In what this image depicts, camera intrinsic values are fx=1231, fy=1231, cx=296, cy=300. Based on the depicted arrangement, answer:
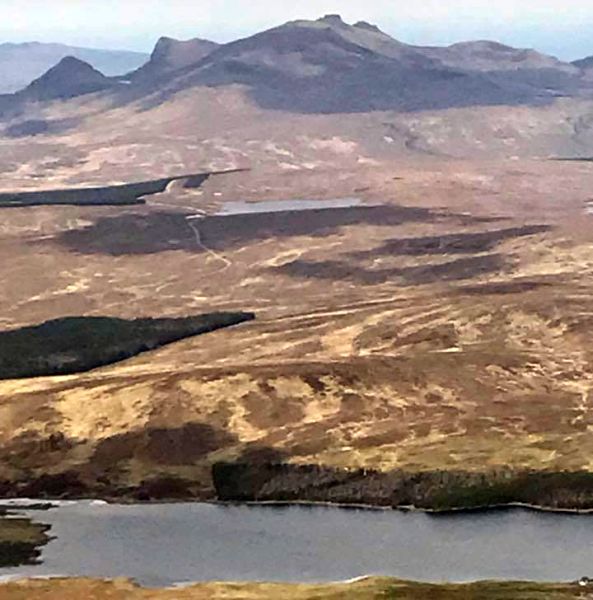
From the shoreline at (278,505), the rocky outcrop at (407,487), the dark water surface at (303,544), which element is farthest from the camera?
the rocky outcrop at (407,487)

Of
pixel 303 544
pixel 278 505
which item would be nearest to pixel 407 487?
pixel 278 505

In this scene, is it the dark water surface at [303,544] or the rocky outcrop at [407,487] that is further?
the rocky outcrop at [407,487]

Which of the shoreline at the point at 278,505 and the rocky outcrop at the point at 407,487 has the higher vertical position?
the rocky outcrop at the point at 407,487

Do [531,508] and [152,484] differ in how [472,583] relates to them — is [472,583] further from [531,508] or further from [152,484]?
[152,484]

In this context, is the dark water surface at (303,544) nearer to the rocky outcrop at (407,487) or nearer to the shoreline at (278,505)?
the shoreline at (278,505)

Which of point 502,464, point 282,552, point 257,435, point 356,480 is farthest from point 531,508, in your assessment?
point 257,435

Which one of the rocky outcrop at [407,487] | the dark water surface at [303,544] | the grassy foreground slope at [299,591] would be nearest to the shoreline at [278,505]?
the rocky outcrop at [407,487]

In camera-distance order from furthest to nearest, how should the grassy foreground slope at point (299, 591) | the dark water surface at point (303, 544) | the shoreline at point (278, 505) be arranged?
the shoreline at point (278, 505) → the dark water surface at point (303, 544) → the grassy foreground slope at point (299, 591)
